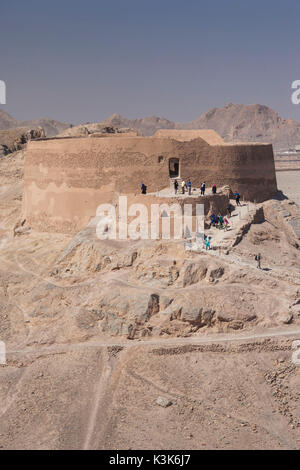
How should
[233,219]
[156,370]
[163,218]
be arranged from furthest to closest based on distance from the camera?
[233,219]
[163,218]
[156,370]

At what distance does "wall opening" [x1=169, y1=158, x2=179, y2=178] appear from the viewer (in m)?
20.9

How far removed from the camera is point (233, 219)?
774 inches

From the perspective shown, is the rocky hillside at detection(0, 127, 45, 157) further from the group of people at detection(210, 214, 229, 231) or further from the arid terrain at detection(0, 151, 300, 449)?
the group of people at detection(210, 214, 229, 231)

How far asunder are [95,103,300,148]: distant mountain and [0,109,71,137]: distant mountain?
1022 inches

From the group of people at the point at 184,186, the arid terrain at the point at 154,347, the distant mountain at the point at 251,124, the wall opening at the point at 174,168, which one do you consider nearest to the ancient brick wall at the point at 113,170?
the wall opening at the point at 174,168

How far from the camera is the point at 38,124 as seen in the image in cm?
9256

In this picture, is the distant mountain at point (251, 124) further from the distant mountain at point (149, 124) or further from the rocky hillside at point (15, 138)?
the rocky hillside at point (15, 138)

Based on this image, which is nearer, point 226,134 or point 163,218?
point 163,218

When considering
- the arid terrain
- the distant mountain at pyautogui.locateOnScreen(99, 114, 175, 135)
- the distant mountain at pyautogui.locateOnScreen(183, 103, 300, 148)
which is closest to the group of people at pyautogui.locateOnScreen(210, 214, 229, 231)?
the arid terrain

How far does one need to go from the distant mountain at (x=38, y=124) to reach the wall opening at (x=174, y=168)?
70933mm

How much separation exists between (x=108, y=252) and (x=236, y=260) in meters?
4.41

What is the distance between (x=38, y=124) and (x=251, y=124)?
45229mm
